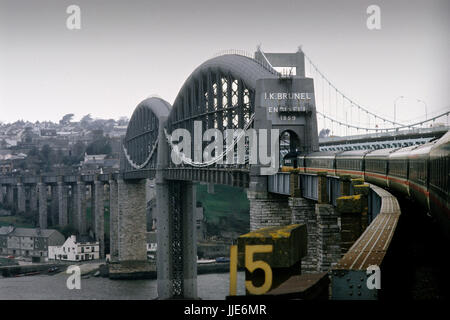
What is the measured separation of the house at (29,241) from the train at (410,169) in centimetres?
8410

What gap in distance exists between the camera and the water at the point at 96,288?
257 feet

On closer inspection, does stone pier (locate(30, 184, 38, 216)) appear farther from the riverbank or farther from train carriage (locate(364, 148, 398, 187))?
train carriage (locate(364, 148, 398, 187))

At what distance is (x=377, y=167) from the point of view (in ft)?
80.9

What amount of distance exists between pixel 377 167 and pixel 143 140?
80.5 m

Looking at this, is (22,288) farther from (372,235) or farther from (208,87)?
(372,235)

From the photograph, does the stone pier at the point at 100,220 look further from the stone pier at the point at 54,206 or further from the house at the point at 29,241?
the stone pier at the point at 54,206

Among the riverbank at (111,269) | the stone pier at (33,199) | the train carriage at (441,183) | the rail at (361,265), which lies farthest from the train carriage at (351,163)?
the stone pier at (33,199)

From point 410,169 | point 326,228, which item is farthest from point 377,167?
point 410,169

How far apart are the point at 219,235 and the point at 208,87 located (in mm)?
67077

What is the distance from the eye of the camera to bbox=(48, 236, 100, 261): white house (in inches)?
4518

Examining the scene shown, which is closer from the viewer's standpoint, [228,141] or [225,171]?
[225,171]

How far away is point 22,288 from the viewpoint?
86.2 metres
